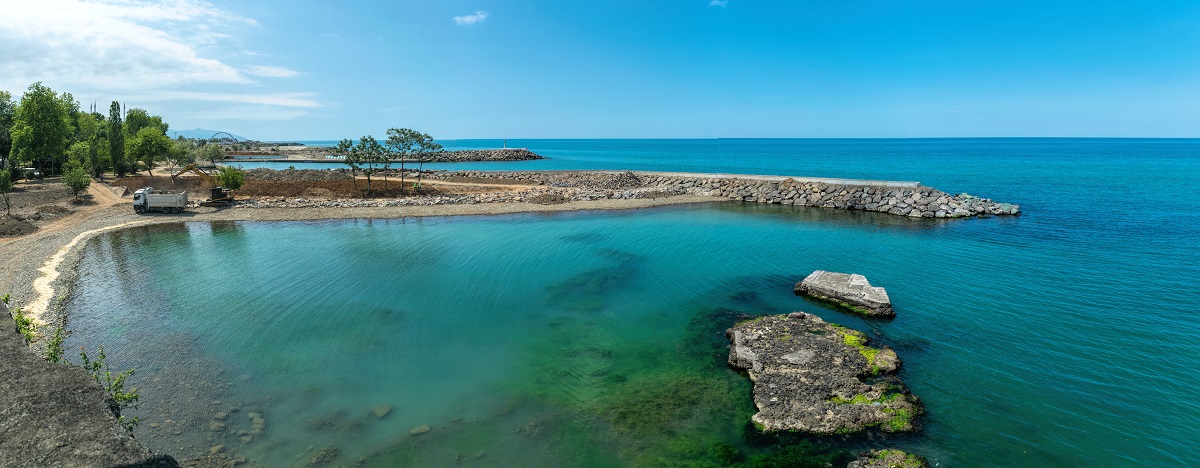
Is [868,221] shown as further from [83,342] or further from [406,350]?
[83,342]

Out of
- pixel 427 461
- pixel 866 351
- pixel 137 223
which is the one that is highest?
pixel 137 223

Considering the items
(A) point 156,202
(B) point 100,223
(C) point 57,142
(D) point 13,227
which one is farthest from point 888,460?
(C) point 57,142

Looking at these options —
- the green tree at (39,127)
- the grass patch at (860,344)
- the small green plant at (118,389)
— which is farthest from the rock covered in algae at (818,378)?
the green tree at (39,127)

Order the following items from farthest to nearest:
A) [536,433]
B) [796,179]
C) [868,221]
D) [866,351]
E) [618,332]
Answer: [796,179], [868,221], [618,332], [866,351], [536,433]

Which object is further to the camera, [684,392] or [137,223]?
[137,223]

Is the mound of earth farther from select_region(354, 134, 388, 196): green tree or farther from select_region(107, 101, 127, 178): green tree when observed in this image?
select_region(107, 101, 127, 178): green tree

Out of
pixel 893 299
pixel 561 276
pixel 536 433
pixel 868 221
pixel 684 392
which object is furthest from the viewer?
pixel 868 221

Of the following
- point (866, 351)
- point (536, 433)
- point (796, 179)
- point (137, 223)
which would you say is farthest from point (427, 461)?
point (796, 179)
